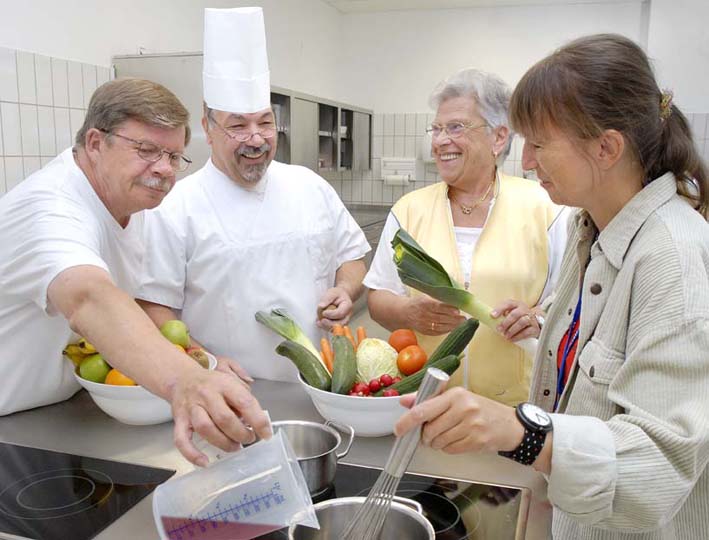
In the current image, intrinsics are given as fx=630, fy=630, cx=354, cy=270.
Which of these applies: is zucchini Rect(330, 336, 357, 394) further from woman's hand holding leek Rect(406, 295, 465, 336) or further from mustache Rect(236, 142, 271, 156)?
mustache Rect(236, 142, 271, 156)

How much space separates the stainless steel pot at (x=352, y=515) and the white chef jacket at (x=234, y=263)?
872 mm

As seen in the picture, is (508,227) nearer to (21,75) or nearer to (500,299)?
(500,299)

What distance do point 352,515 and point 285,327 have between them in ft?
2.14

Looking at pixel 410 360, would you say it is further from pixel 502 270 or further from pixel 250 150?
pixel 250 150

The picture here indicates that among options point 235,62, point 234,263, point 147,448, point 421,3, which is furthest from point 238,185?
point 421,3

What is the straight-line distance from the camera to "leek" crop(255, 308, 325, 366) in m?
1.43

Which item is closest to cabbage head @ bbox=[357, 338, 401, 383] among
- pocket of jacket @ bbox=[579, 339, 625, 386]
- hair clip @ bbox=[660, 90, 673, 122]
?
pocket of jacket @ bbox=[579, 339, 625, 386]

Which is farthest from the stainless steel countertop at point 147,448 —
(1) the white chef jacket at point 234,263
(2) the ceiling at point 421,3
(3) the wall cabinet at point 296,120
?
(2) the ceiling at point 421,3

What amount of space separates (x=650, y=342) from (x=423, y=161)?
4.46 metres

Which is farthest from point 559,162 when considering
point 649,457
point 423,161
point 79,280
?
point 423,161

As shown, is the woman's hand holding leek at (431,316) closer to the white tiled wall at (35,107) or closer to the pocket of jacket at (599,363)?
the pocket of jacket at (599,363)

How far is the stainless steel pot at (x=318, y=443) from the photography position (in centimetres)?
96

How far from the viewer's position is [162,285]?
164cm

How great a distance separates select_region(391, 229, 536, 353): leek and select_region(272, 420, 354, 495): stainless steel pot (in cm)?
42
